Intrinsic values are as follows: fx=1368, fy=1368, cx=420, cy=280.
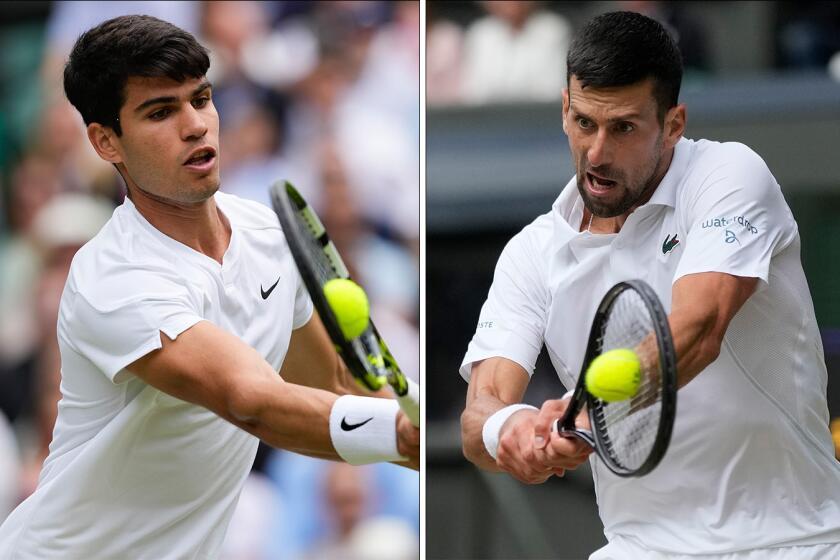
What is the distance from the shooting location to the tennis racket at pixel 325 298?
232 cm

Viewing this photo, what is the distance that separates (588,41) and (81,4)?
2293 mm

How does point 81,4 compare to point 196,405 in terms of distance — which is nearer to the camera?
point 196,405

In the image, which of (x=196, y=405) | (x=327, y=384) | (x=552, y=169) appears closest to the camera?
(x=196, y=405)

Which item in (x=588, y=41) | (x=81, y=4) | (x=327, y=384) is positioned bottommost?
(x=327, y=384)

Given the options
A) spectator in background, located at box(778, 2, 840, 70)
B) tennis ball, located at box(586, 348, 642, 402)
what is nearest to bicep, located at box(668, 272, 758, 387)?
tennis ball, located at box(586, 348, 642, 402)

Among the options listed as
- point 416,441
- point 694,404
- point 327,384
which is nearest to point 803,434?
point 694,404

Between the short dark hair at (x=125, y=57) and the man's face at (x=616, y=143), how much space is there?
33.5 inches

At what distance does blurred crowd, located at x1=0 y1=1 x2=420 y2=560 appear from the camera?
420 centimetres

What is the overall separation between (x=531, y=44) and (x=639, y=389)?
213cm

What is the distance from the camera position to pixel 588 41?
109 inches

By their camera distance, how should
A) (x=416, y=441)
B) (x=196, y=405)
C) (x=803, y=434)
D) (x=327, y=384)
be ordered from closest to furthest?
(x=416, y=441)
(x=803, y=434)
(x=196, y=405)
(x=327, y=384)

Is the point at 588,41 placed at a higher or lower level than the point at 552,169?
higher

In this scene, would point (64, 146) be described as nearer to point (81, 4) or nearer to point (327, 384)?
point (81, 4)

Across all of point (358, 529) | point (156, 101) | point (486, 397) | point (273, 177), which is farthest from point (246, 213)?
point (358, 529)
